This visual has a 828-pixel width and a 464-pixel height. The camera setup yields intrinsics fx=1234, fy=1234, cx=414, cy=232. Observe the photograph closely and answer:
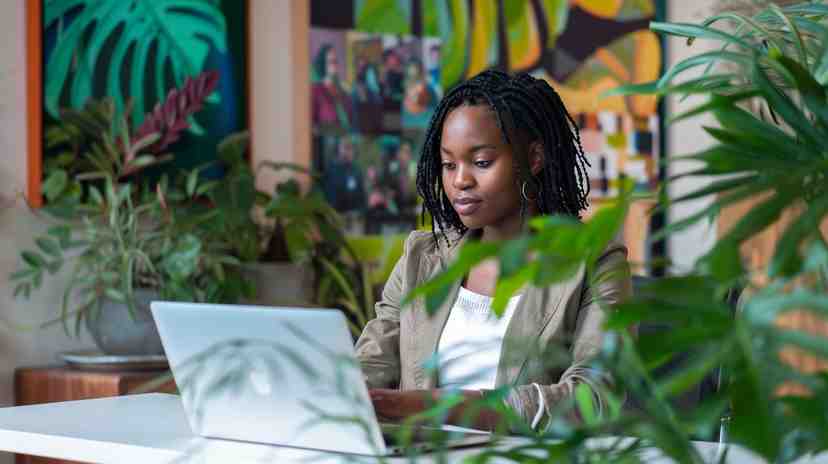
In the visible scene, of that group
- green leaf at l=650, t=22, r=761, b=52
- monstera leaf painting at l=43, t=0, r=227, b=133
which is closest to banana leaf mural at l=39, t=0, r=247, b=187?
monstera leaf painting at l=43, t=0, r=227, b=133

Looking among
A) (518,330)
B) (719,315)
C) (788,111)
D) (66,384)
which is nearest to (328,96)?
(66,384)

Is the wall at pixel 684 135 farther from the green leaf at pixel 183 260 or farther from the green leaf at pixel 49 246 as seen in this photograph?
the green leaf at pixel 49 246

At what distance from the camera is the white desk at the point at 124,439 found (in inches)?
56.6

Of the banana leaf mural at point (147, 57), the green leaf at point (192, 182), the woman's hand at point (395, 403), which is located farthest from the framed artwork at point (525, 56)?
the woman's hand at point (395, 403)

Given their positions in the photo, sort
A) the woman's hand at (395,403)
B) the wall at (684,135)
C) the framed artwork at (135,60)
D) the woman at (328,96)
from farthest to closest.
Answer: the wall at (684,135), the woman at (328,96), the framed artwork at (135,60), the woman's hand at (395,403)

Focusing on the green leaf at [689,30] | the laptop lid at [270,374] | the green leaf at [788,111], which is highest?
the green leaf at [689,30]

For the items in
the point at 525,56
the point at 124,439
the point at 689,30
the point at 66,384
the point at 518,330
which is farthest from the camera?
the point at 525,56

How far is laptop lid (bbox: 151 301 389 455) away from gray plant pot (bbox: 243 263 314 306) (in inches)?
71.7

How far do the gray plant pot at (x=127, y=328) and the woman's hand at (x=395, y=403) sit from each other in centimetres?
146

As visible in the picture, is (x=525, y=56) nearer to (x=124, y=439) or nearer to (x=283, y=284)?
(x=283, y=284)

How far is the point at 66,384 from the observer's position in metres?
2.87

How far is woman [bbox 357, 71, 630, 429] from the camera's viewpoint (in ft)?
6.31

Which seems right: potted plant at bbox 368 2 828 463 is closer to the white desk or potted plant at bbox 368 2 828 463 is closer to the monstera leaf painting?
the white desk

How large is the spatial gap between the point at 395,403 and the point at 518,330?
0.38m
